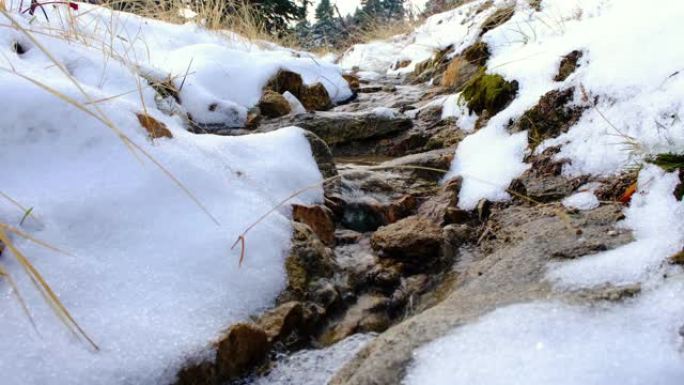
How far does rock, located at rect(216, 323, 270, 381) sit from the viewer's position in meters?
1.00

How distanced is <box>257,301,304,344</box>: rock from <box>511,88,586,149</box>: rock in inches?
51.0

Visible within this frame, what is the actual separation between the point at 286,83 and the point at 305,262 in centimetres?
250

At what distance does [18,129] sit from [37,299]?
601mm

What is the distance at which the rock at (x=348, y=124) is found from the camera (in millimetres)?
2953

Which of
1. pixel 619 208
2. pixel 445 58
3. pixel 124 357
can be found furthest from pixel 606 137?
pixel 445 58

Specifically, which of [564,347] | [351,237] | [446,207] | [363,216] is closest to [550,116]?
[446,207]

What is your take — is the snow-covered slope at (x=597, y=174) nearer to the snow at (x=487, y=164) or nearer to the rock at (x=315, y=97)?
the snow at (x=487, y=164)

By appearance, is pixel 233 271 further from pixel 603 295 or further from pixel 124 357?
pixel 603 295

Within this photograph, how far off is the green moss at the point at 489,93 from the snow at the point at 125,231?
3.97 ft

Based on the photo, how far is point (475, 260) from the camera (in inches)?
58.8

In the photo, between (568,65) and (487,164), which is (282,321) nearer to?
(487,164)

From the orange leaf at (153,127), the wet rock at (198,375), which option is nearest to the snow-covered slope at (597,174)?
the wet rock at (198,375)

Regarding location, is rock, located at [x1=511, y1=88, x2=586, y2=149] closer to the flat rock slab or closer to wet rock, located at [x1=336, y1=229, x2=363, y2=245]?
wet rock, located at [x1=336, y1=229, x2=363, y2=245]

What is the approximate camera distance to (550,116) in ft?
6.53
